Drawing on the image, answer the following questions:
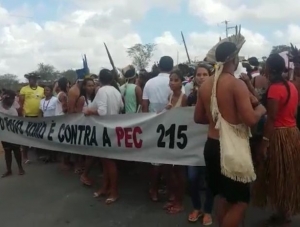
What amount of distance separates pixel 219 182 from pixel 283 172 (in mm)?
895

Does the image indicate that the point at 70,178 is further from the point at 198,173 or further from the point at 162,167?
the point at 198,173

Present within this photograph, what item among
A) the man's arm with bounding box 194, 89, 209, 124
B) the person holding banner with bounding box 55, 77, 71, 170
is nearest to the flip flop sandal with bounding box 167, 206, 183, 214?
the man's arm with bounding box 194, 89, 209, 124

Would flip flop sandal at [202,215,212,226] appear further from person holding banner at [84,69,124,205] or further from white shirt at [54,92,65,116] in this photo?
white shirt at [54,92,65,116]

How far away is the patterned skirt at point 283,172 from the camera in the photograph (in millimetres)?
4367

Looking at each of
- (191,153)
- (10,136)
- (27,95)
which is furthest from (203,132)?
(27,95)

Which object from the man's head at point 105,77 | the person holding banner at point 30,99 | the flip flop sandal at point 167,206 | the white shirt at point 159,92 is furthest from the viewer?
the person holding banner at point 30,99

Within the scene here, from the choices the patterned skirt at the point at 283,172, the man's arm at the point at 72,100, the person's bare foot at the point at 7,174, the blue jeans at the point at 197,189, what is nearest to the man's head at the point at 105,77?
the man's arm at the point at 72,100

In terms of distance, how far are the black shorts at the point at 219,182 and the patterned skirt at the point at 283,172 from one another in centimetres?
77

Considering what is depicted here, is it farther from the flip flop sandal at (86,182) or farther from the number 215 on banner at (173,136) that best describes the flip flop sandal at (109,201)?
the number 215 on banner at (173,136)

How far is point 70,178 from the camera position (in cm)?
750

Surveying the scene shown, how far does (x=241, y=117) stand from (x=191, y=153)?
1643 mm

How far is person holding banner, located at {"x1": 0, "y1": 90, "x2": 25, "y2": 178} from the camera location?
8070 mm

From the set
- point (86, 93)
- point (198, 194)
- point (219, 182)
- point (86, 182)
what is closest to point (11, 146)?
point (86, 93)

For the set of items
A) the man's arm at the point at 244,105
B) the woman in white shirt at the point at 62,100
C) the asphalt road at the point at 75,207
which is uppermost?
the man's arm at the point at 244,105
